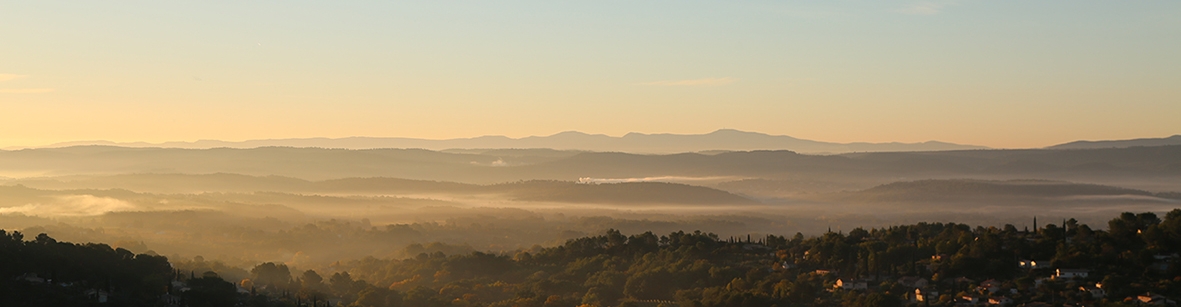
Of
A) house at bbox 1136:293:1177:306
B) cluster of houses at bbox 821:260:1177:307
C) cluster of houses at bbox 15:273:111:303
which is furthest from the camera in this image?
cluster of houses at bbox 821:260:1177:307

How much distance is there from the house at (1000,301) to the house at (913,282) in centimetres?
701

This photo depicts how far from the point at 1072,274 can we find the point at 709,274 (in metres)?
30.3

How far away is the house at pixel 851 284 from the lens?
91.7m

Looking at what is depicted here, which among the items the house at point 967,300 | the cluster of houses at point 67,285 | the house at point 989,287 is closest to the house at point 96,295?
the cluster of houses at point 67,285

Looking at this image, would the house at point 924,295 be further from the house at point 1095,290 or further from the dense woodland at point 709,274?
the house at point 1095,290

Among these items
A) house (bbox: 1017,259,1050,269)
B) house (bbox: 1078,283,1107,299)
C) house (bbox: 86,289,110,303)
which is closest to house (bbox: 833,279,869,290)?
house (bbox: 1017,259,1050,269)

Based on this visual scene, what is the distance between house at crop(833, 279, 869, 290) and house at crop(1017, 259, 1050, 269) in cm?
1184

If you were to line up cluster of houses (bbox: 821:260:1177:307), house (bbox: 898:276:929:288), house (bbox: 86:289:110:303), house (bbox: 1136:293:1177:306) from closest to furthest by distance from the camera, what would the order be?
house (bbox: 86:289:110:303)
house (bbox: 1136:293:1177:306)
cluster of houses (bbox: 821:260:1177:307)
house (bbox: 898:276:929:288)

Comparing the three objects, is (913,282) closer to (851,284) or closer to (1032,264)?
(851,284)

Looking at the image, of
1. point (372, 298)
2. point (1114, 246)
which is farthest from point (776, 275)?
point (372, 298)

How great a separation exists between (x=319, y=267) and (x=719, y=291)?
78.0 metres

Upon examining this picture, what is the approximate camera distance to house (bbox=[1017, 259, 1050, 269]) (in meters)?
90.4

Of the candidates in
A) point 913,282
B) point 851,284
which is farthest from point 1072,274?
point 851,284

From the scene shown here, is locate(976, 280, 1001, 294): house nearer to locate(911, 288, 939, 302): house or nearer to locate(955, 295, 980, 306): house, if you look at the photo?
locate(955, 295, 980, 306): house
